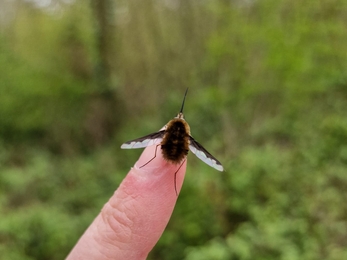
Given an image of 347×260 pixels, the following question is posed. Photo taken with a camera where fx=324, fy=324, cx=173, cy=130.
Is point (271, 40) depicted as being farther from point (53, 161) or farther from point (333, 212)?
point (53, 161)

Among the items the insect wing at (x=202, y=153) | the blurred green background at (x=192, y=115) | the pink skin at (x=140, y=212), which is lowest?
the pink skin at (x=140, y=212)

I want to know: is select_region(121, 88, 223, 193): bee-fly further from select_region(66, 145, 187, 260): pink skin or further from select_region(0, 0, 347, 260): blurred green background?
select_region(0, 0, 347, 260): blurred green background

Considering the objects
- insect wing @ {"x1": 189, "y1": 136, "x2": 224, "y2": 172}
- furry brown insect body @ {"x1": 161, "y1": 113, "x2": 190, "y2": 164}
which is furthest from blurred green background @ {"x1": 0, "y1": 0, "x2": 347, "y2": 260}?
furry brown insect body @ {"x1": 161, "y1": 113, "x2": 190, "y2": 164}

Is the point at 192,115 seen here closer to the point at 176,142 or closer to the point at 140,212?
the point at 176,142

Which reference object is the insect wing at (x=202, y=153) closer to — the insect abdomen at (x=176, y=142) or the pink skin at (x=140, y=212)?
the insect abdomen at (x=176, y=142)

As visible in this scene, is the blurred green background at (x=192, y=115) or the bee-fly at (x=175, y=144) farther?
the blurred green background at (x=192, y=115)

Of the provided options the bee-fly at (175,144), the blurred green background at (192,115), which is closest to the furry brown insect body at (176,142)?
the bee-fly at (175,144)
